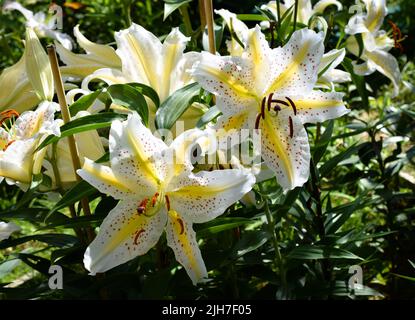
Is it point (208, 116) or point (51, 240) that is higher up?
point (208, 116)

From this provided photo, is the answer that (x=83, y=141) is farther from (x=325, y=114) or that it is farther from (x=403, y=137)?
(x=403, y=137)

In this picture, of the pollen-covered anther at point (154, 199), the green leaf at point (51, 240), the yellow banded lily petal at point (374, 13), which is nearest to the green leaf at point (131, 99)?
the pollen-covered anther at point (154, 199)

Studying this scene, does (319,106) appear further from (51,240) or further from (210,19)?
(51,240)

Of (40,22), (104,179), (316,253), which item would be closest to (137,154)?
(104,179)

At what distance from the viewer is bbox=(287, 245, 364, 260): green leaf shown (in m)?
1.21

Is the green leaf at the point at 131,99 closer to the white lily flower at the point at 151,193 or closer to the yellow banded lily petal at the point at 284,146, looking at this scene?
the white lily flower at the point at 151,193

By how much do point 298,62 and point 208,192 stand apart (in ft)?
0.78

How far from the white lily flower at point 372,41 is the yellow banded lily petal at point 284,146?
1.28 ft

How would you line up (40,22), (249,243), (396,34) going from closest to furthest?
1. (249,243)
2. (396,34)
3. (40,22)

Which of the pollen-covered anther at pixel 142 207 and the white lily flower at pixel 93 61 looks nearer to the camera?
the pollen-covered anther at pixel 142 207

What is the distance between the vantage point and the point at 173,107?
1007 millimetres

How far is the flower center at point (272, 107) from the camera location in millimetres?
1010
